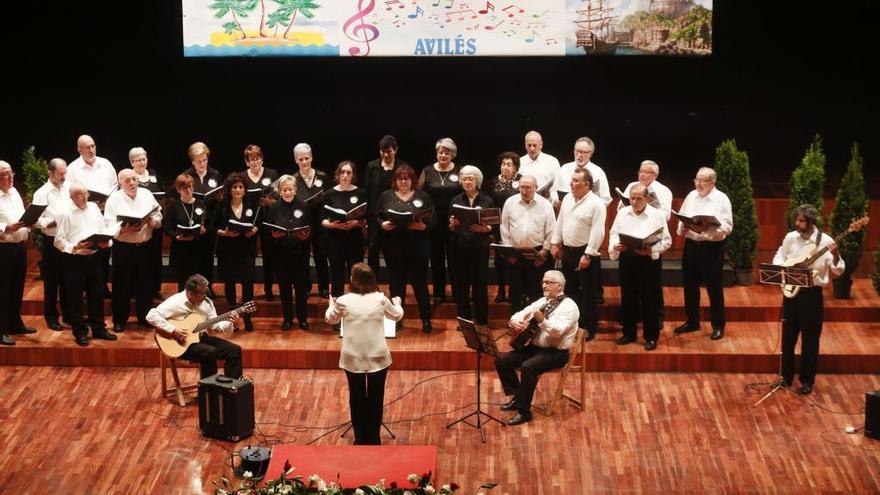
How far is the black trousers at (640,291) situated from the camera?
25.9 ft

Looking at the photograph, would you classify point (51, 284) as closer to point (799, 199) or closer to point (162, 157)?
point (162, 157)

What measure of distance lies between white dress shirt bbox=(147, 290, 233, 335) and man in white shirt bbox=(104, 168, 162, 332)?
108 centimetres

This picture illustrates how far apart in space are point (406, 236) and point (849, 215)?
11.5 ft

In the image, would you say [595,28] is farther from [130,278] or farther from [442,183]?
[130,278]

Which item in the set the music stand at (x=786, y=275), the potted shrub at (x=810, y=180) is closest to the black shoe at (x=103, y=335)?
the music stand at (x=786, y=275)

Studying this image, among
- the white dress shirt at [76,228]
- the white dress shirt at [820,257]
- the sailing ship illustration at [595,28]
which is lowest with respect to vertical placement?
the white dress shirt at [820,257]

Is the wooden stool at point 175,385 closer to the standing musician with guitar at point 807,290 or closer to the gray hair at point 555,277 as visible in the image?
the gray hair at point 555,277

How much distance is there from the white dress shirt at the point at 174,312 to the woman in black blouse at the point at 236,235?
1060mm

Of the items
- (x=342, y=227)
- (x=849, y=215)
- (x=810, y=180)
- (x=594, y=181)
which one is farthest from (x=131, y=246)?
(x=849, y=215)

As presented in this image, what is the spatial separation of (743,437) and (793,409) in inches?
23.7

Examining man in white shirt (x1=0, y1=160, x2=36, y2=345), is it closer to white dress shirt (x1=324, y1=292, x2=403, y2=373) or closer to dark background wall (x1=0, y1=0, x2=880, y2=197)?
dark background wall (x1=0, y1=0, x2=880, y2=197)

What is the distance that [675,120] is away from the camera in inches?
415

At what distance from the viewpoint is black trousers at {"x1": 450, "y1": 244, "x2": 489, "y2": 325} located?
8062 millimetres

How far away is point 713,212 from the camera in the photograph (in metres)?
7.99
